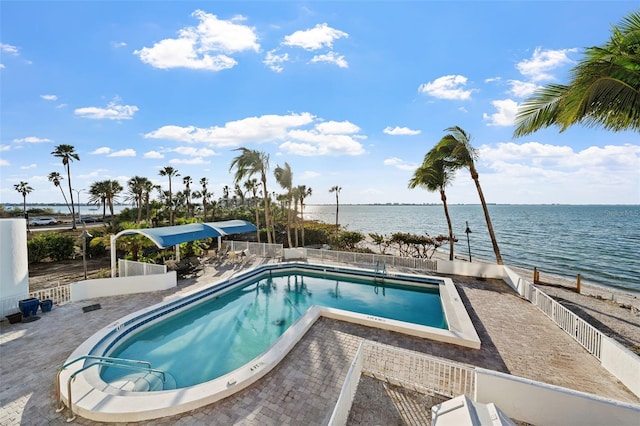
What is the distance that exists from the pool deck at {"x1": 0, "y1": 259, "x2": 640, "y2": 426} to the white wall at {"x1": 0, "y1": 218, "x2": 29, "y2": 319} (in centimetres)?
80

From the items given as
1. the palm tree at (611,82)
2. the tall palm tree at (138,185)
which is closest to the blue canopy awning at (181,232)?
the palm tree at (611,82)

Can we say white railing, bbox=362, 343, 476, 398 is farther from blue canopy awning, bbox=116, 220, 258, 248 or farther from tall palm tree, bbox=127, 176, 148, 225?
tall palm tree, bbox=127, 176, 148, 225

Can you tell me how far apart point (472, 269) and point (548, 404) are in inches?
371

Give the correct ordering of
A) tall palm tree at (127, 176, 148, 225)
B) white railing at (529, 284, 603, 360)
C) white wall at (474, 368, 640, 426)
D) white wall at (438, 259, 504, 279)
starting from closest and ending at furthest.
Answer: white wall at (474, 368, 640, 426)
white railing at (529, 284, 603, 360)
white wall at (438, 259, 504, 279)
tall palm tree at (127, 176, 148, 225)

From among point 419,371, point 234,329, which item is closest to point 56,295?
point 234,329

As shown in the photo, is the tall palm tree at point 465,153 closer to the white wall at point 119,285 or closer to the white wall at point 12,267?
the white wall at point 119,285

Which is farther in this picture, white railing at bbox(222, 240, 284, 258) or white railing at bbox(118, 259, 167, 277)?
white railing at bbox(222, 240, 284, 258)

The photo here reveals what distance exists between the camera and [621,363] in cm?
499

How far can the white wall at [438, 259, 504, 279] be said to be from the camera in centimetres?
1198

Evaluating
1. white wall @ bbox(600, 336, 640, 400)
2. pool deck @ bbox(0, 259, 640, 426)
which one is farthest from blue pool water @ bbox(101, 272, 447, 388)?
white wall @ bbox(600, 336, 640, 400)

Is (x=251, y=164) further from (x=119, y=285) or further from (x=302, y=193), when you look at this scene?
(x=119, y=285)

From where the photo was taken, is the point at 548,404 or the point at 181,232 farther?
the point at 181,232

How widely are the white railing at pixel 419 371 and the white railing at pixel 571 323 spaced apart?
3.43m

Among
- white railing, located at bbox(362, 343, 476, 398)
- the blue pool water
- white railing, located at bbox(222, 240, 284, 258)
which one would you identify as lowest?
the blue pool water
